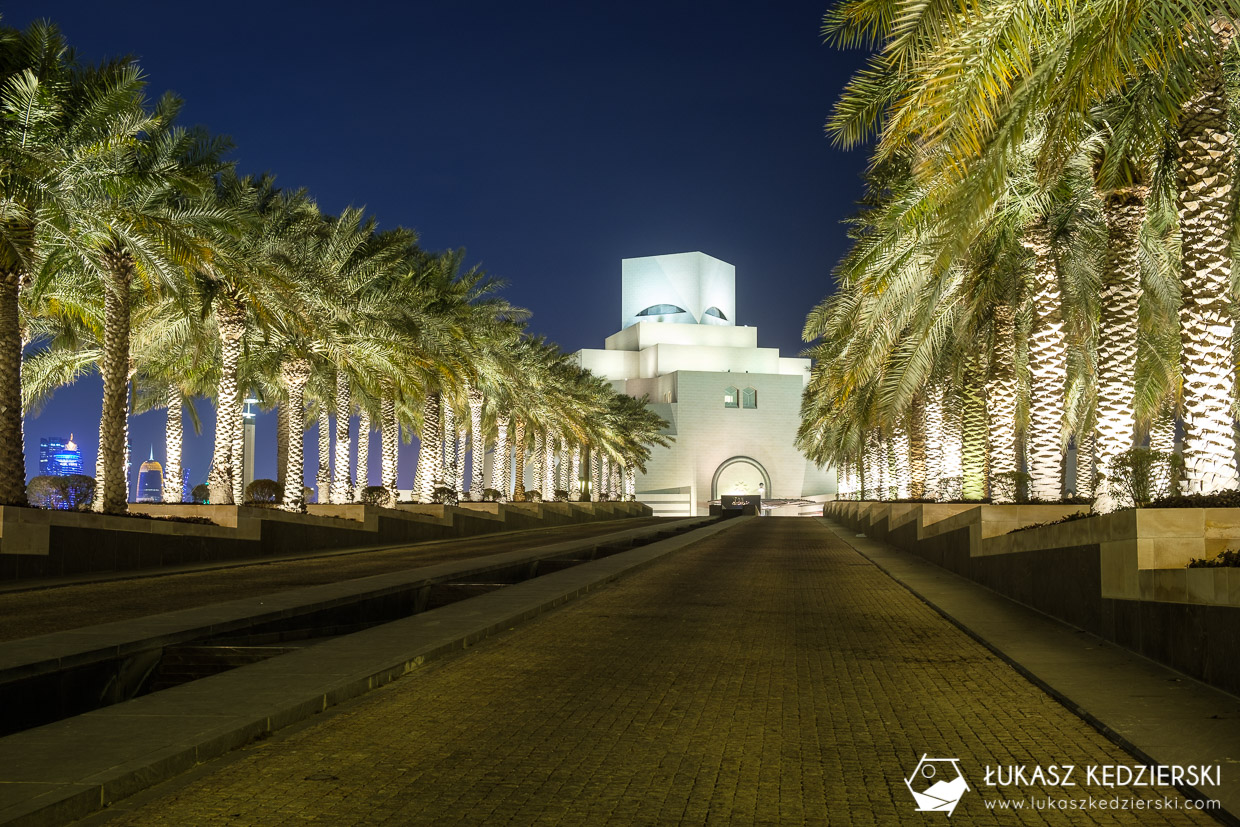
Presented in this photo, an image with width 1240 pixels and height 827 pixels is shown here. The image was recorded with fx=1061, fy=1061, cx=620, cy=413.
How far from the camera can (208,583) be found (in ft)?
57.6


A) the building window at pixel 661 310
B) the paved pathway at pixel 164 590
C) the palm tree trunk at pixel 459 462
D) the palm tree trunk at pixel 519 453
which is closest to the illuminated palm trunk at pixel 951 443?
the paved pathway at pixel 164 590

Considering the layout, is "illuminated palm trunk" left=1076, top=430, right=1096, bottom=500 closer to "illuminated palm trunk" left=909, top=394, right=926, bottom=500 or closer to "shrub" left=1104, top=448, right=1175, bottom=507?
"illuminated palm trunk" left=909, top=394, right=926, bottom=500

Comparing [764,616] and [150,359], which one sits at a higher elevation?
[150,359]

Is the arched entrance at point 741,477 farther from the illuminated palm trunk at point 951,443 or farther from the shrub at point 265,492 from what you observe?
the illuminated palm trunk at point 951,443

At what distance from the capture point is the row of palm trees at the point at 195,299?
62.1 ft

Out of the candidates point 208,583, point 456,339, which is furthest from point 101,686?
point 456,339

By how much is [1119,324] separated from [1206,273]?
2.40m

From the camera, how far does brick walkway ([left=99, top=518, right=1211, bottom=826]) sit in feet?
16.5

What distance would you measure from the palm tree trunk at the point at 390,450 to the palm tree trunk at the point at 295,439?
18.5 feet

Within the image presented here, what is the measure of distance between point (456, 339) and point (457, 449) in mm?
19926

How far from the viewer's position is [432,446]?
40875mm

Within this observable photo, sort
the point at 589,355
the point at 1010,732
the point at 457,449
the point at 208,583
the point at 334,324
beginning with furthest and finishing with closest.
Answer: the point at 589,355
the point at 457,449
the point at 334,324
the point at 208,583
the point at 1010,732

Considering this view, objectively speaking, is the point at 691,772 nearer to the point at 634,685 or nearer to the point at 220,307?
the point at 634,685
